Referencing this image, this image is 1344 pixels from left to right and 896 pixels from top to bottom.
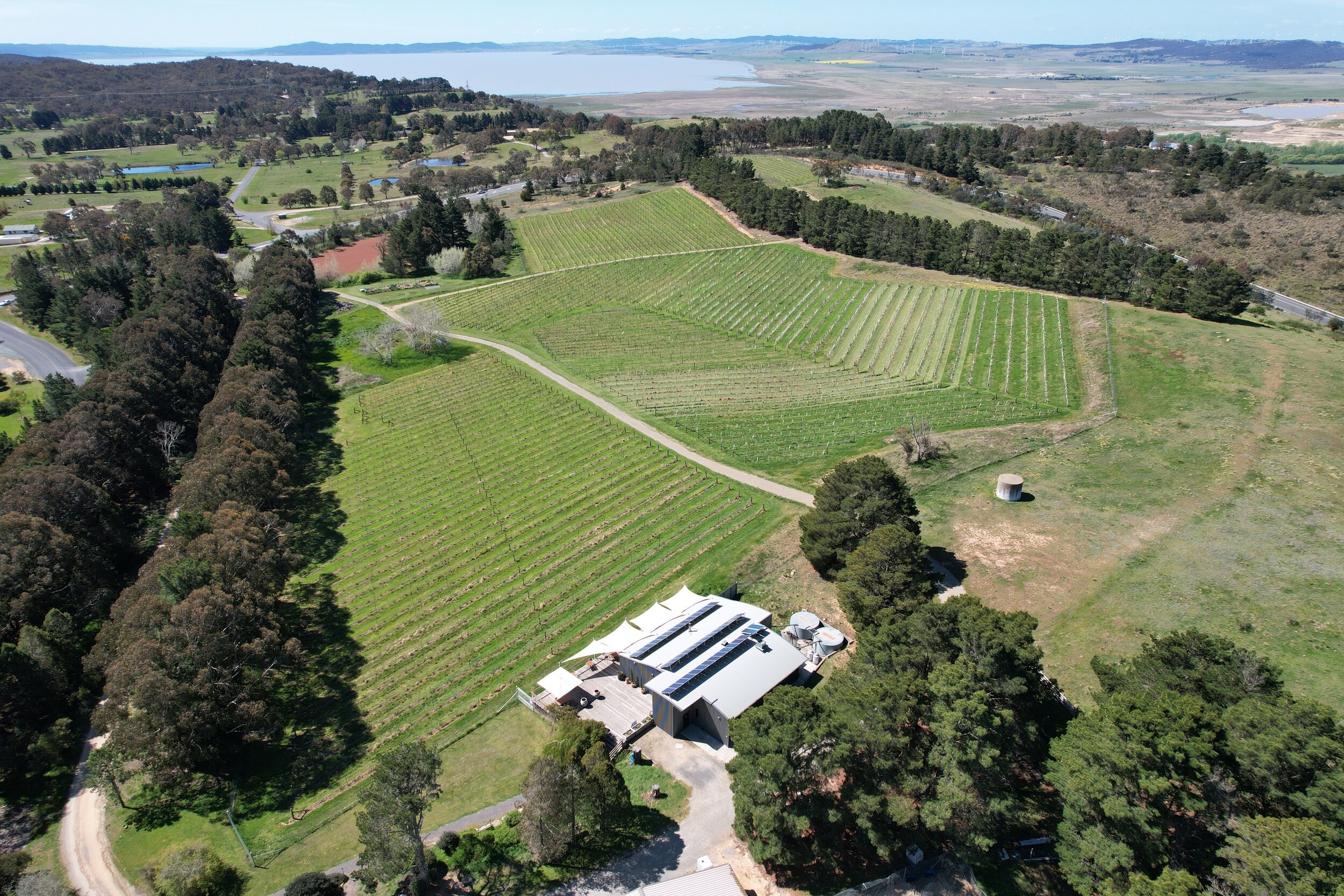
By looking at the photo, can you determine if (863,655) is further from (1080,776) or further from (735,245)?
(735,245)

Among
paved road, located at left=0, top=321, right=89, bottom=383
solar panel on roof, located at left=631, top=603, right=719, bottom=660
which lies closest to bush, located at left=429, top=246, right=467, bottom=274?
paved road, located at left=0, top=321, right=89, bottom=383

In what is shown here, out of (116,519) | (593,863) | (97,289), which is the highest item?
(97,289)

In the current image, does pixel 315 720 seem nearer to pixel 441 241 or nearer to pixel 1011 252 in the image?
pixel 1011 252

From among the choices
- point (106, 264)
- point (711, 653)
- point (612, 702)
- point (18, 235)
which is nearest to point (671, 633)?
point (711, 653)

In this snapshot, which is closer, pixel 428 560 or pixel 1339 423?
pixel 428 560

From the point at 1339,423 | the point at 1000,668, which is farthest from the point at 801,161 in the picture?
the point at 1000,668

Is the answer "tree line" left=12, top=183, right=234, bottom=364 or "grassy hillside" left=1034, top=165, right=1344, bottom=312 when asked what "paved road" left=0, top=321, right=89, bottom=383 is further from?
"grassy hillside" left=1034, top=165, right=1344, bottom=312
